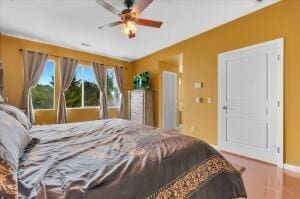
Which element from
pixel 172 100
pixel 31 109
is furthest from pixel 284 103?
pixel 31 109

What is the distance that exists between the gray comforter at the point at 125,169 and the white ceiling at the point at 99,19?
236 cm

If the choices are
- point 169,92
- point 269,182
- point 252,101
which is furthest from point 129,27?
point 169,92

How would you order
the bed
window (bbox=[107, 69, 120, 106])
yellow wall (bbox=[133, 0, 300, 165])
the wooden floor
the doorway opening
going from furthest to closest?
window (bbox=[107, 69, 120, 106]) < the doorway opening < yellow wall (bbox=[133, 0, 300, 165]) < the wooden floor < the bed

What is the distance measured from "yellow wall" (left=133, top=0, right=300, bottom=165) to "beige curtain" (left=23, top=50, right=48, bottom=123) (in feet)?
10.8

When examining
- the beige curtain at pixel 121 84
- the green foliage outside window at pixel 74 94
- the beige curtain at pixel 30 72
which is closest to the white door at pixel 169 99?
the beige curtain at pixel 121 84

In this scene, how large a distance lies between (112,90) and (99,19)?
347 cm

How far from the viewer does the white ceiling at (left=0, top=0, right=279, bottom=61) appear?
3312 mm

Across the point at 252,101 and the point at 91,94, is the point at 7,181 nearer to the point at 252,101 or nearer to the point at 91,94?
the point at 252,101

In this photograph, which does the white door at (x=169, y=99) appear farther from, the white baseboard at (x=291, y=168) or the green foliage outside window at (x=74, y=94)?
the white baseboard at (x=291, y=168)

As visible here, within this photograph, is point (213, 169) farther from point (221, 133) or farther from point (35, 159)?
point (221, 133)

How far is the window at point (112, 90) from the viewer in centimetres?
693

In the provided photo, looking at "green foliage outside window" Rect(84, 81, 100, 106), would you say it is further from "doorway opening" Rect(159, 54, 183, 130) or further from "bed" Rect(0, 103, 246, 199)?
"bed" Rect(0, 103, 246, 199)

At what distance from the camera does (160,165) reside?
1.33m

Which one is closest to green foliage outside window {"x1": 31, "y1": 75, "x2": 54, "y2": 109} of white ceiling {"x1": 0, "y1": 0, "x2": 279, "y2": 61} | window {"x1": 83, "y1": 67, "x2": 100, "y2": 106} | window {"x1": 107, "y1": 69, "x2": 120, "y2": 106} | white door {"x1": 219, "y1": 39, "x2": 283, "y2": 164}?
window {"x1": 83, "y1": 67, "x2": 100, "y2": 106}
